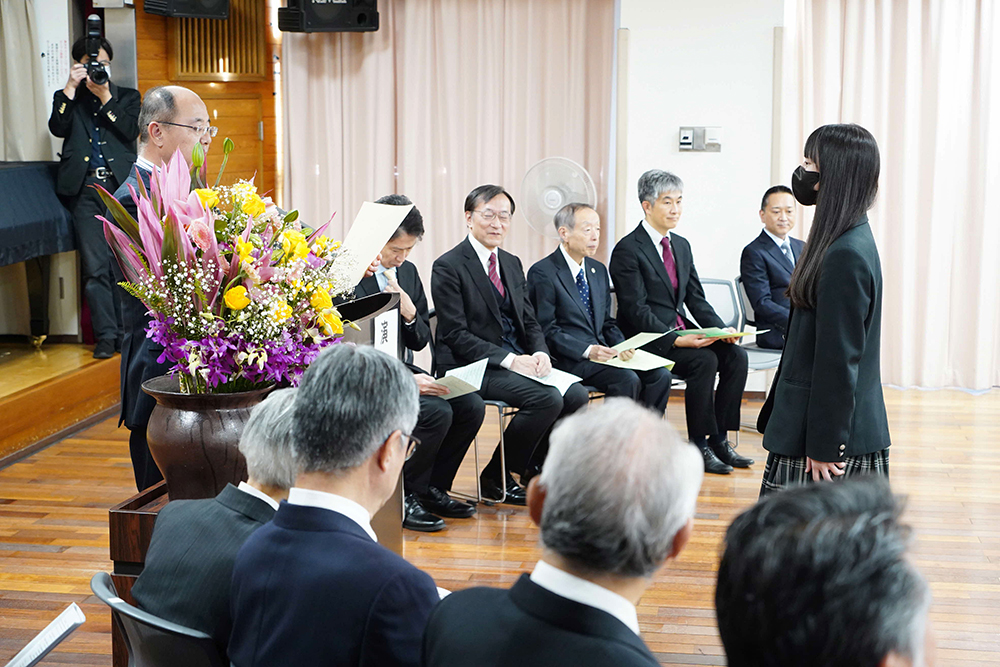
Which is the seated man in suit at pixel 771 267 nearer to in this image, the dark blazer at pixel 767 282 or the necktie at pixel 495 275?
the dark blazer at pixel 767 282

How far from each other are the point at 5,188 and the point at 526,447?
3.28 meters

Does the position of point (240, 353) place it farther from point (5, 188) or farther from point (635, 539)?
point (5, 188)

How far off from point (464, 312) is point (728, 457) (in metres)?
1.51

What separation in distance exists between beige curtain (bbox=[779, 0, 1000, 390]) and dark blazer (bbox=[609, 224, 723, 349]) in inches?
61.1

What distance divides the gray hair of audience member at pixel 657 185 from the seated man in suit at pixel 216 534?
3521 millimetres

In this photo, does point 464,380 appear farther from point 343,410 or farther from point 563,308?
point 343,410

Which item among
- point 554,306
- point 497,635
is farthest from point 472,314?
point 497,635

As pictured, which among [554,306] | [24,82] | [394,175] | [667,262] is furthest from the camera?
[394,175]

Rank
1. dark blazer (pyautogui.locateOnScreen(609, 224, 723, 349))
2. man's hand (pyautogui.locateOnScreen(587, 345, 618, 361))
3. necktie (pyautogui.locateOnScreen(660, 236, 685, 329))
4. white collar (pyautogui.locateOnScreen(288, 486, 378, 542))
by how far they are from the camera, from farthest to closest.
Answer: necktie (pyautogui.locateOnScreen(660, 236, 685, 329)) < dark blazer (pyautogui.locateOnScreen(609, 224, 723, 349)) < man's hand (pyautogui.locateOnScreen(587, 345, 618, 361)) < white collar (pyautogui.locateOnScreen(288, 486, 378, 542))

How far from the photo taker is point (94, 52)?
18.8ft

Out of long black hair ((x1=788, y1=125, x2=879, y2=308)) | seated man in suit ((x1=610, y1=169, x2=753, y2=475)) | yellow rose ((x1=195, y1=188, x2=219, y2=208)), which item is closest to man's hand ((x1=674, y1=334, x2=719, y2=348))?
seated man in suit ((x1=610, y1=169, x2=753, y2=475))

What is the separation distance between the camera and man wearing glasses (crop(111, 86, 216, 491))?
250 centimetres

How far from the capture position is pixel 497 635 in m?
1.11

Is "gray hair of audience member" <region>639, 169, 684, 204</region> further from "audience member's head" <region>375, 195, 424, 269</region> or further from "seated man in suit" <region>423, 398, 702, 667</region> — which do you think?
"seated man in suit" <region>423, 398, 702, 667</region>
